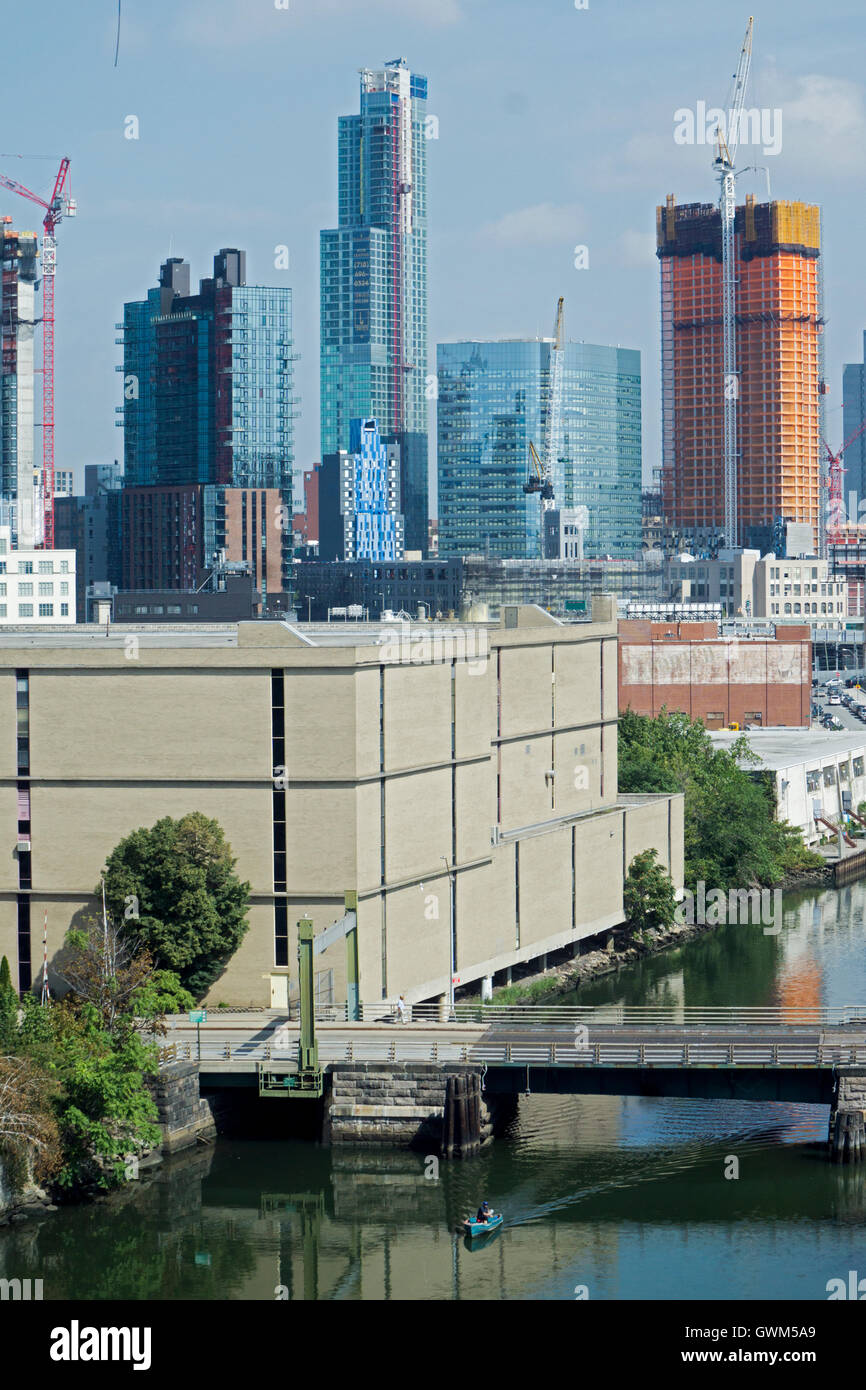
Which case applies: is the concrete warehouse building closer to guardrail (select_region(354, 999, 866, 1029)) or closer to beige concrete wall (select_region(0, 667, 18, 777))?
beige concrete wall (select_region(0, 667, 18, 777))

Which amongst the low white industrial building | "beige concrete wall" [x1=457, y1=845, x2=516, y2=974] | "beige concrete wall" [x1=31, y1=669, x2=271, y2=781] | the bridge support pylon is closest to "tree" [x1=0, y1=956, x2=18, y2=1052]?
"beige concrete wall" [x1=31, y1=669, x2=271, y2=781]

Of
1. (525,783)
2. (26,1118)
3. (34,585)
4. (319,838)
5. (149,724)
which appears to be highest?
(34,585)

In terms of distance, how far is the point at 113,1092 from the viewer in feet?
139

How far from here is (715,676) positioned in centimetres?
12044

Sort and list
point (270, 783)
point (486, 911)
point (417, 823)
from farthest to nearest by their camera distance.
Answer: point (486, 911), point (417, 823), point (270, 783)

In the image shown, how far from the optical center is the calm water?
128 feet

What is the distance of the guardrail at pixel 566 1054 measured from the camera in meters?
45.9

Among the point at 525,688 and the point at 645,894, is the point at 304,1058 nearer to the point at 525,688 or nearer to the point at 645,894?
the point at 525,688

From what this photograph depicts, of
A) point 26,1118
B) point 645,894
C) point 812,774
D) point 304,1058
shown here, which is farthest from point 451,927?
point 812,774

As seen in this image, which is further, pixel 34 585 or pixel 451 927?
pixel 34 585

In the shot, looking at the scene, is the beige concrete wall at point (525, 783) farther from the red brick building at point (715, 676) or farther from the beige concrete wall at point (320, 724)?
the red brick building at point (715, 676)

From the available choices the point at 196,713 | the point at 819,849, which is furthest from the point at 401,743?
the point at 819,849

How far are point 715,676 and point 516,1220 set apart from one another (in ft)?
264
